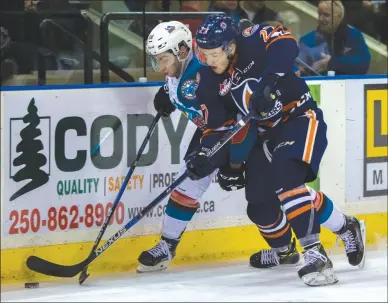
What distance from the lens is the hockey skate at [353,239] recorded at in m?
5.47

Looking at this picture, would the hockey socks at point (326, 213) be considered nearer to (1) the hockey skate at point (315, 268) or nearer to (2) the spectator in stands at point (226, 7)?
(1) the hockey skate at point (315, 268)

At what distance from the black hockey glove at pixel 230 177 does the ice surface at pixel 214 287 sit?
1.40ft

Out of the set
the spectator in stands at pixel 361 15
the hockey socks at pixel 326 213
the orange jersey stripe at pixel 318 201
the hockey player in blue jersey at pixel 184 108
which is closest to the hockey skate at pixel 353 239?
the hockey socks at pixel 326 213

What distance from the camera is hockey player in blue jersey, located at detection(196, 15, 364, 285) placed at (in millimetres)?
4977

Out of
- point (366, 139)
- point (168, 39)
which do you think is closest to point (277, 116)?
point (168, 39)

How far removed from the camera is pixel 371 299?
4.96 meters

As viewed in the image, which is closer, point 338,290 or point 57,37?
point 338,290

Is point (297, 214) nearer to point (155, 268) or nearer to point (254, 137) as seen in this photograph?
point (254, 137)

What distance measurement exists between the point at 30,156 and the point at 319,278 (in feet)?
4.44

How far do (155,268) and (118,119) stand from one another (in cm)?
70

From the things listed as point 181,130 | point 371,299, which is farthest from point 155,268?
point 371,299

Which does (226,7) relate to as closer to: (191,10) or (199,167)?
(191,10)

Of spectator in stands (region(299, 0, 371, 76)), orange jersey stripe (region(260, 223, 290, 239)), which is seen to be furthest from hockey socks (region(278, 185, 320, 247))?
spectator in stands (region(299, 0, 371, 76))

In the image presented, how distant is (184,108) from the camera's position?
5281 mm
